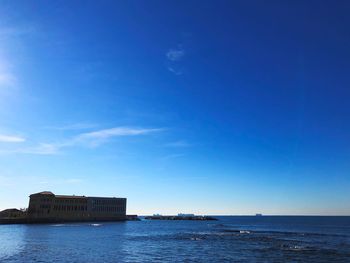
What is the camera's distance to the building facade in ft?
553

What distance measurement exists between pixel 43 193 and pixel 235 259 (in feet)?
478

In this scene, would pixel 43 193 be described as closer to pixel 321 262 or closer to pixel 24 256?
pixel 24 256

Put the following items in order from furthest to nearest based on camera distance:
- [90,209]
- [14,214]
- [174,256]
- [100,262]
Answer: [90,209] → [14,214] → [174,256] → [100,262]

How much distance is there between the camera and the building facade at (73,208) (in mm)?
168500

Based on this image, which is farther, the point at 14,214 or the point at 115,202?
the point at 115,202

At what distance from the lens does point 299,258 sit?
48.0 meters

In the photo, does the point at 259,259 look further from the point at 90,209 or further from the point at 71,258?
the point at 90,209

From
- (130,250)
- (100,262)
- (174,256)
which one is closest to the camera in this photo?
(100,262)

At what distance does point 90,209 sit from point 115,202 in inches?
614

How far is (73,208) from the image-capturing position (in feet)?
589

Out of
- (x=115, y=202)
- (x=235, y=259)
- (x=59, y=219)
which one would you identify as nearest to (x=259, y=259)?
(x=235, y=259)

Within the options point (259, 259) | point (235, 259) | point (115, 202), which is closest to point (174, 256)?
point (235, 259)

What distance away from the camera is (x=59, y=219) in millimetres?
169625

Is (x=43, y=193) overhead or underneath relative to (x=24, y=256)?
overhead
